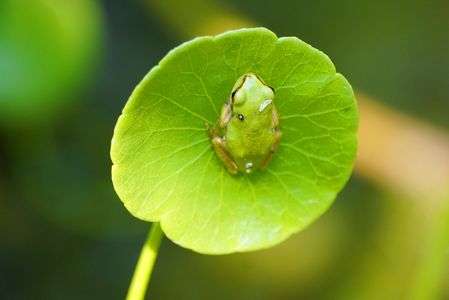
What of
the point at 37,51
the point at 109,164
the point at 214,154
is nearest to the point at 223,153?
the point at 214,154

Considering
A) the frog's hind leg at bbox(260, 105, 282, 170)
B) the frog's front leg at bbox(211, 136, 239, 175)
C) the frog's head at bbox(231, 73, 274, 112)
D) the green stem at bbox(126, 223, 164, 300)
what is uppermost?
the frog's head at bbox(231, 73, 274, 112)

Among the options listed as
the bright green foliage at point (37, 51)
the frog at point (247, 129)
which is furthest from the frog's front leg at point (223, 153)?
the bright green foliage at point (37, 51)

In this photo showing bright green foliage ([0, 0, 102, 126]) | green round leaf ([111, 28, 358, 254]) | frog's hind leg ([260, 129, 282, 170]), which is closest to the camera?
green round leaf ([111, 28, 358, 254])

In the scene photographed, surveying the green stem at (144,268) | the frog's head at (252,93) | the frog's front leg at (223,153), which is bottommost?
the green stem at (144,268)

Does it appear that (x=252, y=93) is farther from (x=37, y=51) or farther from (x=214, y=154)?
(x=37, y=51)

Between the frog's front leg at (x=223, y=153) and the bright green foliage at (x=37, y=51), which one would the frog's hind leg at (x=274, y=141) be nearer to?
the frog's front leg at (x=223, y=153)

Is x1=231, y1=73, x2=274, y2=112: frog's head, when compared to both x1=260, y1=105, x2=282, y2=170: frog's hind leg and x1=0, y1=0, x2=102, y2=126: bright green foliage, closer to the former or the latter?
x1=260, y1=105, x2=282, y2=170: frog's hind leg

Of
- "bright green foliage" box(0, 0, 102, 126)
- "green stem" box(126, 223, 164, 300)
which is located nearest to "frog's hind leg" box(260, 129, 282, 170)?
"green stem" box(126, 223, 164, 300)
